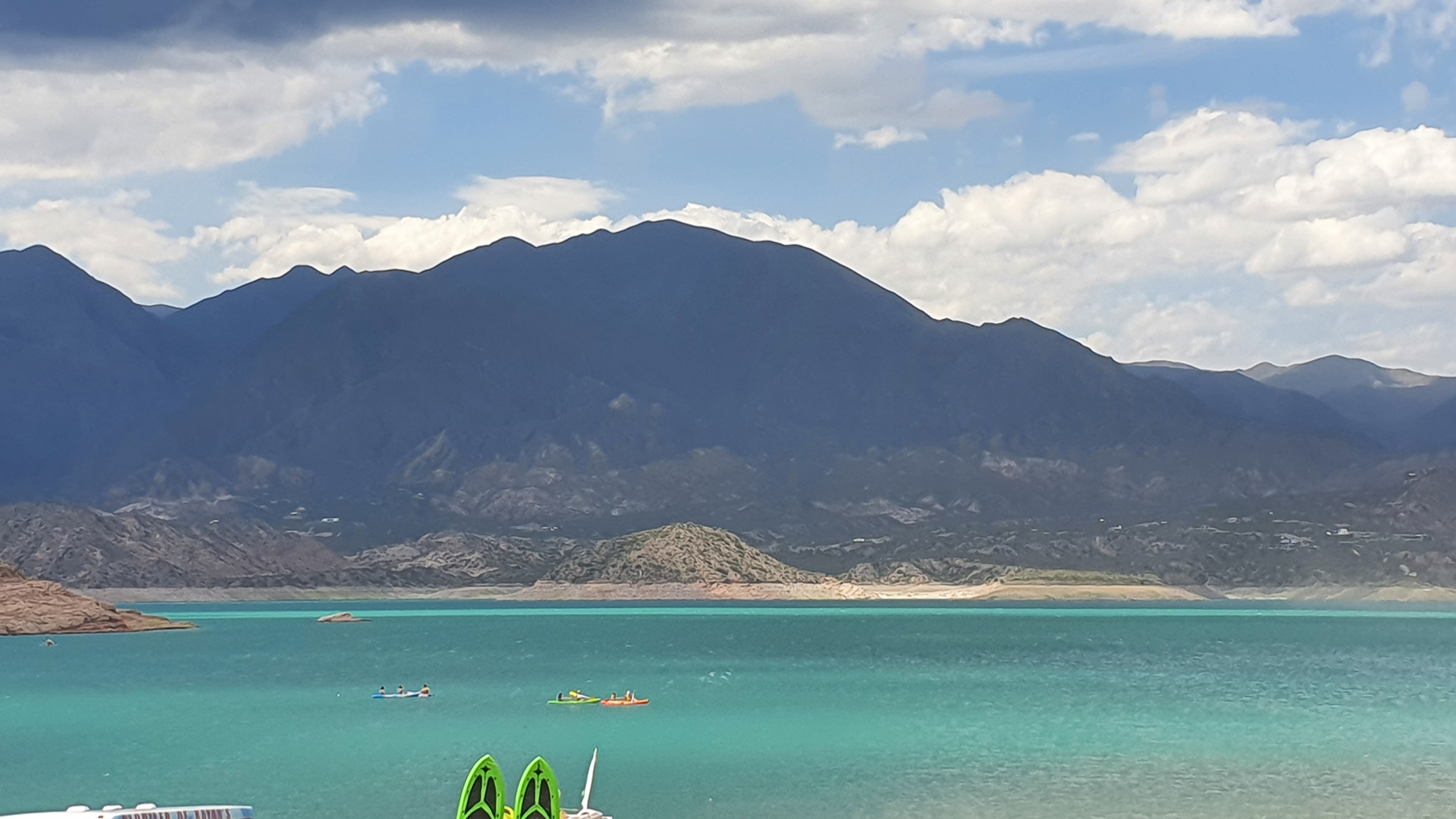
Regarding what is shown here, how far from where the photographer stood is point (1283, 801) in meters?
67.8

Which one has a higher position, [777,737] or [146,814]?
[146,814]

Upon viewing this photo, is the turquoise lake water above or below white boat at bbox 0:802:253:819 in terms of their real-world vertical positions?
below

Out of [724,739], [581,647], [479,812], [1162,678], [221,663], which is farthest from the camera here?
[581,647]

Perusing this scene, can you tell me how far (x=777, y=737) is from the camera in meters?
92.3

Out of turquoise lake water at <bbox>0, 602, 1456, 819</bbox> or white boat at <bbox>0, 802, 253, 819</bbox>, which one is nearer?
white boat at <bbox>0, 802, 253, 819</bbox>

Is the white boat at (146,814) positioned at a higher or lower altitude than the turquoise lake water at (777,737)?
higher

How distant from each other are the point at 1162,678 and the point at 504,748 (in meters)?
63.5

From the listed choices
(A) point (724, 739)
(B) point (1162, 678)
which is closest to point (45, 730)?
(A) point (724, 739)

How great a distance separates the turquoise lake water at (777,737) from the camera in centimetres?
6981

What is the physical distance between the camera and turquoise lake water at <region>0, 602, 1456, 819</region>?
6981 cm

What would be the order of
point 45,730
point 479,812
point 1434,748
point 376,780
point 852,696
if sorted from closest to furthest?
1. point 479,812
2. point 376,780
3. point 1434,748
4. point 45,730
5. point 852,696

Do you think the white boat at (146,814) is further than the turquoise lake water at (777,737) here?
No

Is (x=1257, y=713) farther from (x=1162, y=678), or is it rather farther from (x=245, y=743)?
(x=245, y=743)

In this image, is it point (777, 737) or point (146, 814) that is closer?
point (146, 814)
